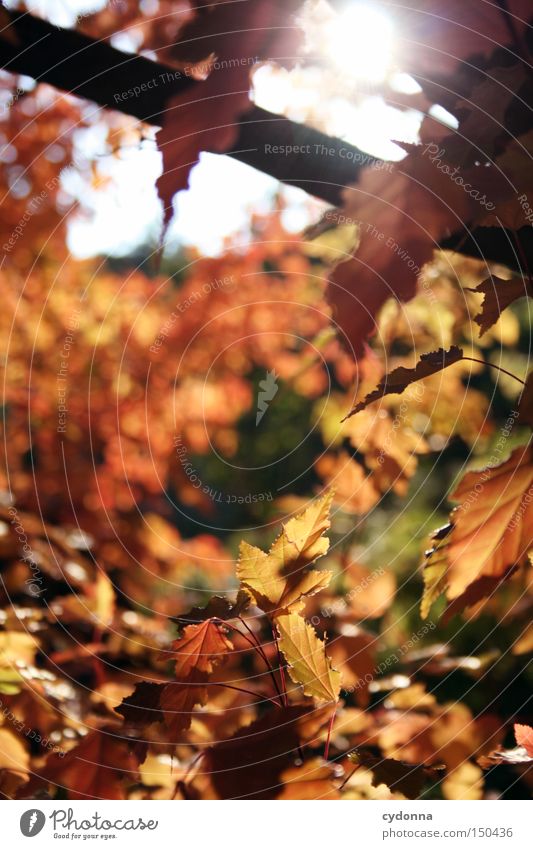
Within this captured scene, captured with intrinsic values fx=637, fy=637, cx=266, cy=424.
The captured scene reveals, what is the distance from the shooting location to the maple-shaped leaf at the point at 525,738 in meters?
0.50

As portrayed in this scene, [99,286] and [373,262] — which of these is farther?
[99,286]

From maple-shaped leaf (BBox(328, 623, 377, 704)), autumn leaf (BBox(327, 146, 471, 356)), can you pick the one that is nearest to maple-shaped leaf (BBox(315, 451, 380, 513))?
maple-shaped leaf (BBox(328, 623, 377, 704))

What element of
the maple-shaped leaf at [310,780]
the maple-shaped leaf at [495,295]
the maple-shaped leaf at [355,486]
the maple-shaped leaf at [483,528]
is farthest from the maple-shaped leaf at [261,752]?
the maple-shaped leaf at [355,486]

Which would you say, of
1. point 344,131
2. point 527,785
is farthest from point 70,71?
point 527,785

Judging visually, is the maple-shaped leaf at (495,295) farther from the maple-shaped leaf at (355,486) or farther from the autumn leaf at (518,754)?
the maple-shaped leaf at (355,486)

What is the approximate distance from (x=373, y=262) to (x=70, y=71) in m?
0.33

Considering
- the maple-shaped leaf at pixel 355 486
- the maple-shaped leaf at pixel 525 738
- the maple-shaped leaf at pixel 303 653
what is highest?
the maple-shaped leaf at pixel 355 486

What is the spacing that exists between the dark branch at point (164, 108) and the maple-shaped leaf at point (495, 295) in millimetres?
107

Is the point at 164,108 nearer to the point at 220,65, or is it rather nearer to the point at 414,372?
the point at 220,65

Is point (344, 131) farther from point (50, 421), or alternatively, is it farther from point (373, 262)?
point (50, 421)

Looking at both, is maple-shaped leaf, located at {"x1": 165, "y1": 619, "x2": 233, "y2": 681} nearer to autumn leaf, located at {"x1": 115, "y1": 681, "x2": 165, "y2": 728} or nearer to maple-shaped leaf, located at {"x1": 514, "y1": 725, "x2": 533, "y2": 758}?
autumn leaf, located at {"x1": 115, "y1": 681, "x2": 165, "y2": 728}

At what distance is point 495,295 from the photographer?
0.45 metres

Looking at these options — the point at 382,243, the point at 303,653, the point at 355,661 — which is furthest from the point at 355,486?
the point at 303,653

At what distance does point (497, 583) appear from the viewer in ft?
1.63
